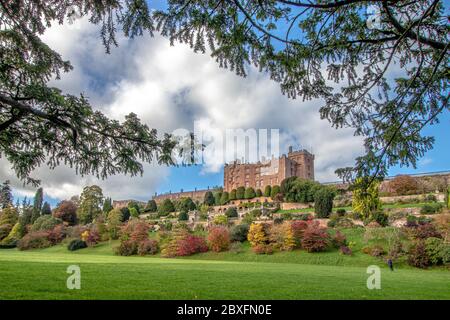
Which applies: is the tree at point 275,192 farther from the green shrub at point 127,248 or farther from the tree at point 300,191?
the green shrub at point 127,248

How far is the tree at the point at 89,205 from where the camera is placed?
171 feet

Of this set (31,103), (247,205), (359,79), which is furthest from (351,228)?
(31,103)

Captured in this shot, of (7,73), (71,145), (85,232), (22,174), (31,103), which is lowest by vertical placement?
(85,232)

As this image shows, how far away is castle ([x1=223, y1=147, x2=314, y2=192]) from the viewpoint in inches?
2586

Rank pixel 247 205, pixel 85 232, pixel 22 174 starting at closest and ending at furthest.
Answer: pixel 22 174, pixel 85 232, pixel 247 205

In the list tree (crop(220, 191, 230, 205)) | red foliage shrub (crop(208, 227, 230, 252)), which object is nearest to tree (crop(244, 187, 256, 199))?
tree (crop(220, 191, 230, 205))

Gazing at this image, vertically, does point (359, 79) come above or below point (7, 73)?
below

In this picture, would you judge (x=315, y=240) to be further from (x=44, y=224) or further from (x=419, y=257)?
(x=44, y=224)

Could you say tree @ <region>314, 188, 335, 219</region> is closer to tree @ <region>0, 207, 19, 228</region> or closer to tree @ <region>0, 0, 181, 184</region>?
tree @ <region>0, 0, 181, 184</region>

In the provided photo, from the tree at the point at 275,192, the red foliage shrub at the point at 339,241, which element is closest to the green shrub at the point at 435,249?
the red foliage shrub at the point at 339,241

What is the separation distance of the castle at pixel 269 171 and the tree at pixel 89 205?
88.0 ft

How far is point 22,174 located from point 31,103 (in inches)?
78.0

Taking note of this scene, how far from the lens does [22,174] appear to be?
7.48 m
